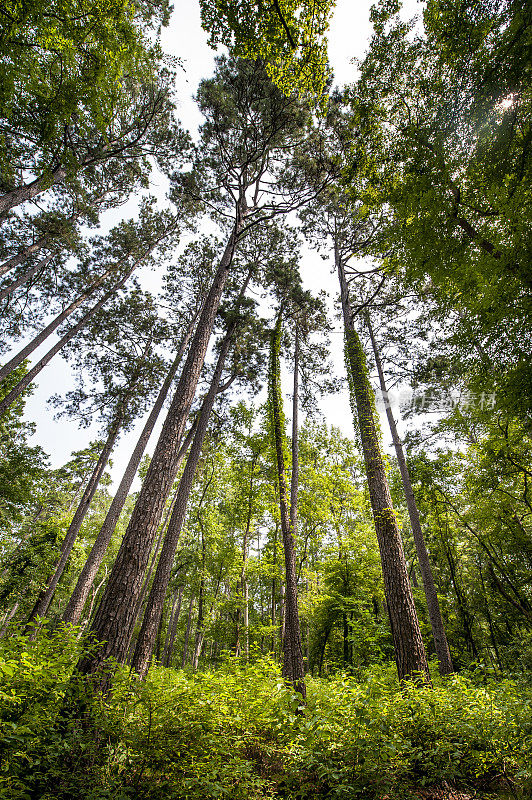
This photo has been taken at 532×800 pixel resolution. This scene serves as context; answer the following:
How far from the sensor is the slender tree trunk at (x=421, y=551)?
9.11 metres

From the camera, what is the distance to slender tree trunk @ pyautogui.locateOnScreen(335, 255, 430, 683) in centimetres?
500

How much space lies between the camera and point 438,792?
3373 mm

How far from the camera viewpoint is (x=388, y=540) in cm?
590

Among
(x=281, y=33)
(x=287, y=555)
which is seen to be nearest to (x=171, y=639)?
(x=287, y=555)

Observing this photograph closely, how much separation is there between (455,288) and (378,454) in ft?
11.7

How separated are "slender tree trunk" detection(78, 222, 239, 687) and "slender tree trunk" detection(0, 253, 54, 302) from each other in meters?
9.61

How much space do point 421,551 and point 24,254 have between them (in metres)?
16.3

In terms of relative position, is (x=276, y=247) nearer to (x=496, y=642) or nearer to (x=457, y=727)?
(x=457, y=727)

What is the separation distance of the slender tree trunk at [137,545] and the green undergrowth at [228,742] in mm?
332

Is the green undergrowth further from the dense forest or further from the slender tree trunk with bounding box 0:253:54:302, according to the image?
the slender tree trunk with bounding box 0:253:54:302

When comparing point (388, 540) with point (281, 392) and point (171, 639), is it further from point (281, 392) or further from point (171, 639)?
point (171, 639)

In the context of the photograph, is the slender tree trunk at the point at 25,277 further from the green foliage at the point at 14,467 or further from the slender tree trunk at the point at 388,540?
the slender tree trunk at the point at 388,540

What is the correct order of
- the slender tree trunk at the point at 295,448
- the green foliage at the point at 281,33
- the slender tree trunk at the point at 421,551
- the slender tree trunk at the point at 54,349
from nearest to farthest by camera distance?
the green foliage at the point at 281,33, the slender tree trunk at the point at 421,551, the slender tree trunk at the point at 54,349, the slender tree trunk at the point at 295,448

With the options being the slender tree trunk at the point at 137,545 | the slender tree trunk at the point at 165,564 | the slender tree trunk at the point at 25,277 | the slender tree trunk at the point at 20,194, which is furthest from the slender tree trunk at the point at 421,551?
the slender tree trunk at the point at 25,277
